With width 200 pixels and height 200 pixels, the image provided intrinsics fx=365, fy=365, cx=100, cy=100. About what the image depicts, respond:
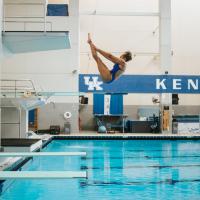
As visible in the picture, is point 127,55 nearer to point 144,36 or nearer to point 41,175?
point 41,175

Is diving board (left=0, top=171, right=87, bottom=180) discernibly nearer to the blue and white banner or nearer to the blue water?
the blue water

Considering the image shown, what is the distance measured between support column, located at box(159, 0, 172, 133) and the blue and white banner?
0.40m

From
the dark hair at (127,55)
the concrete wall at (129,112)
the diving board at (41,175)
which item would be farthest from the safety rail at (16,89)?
the diving board at (41,175)

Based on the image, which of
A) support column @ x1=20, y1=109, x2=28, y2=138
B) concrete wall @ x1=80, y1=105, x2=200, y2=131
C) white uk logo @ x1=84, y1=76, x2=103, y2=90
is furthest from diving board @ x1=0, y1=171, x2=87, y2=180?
concrete wall @ x1=80, y1=105, x2=200, y2=131

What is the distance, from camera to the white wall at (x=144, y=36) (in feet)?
53.0

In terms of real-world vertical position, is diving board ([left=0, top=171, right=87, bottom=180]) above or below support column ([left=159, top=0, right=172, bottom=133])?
below

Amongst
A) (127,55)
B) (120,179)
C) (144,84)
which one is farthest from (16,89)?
(120,179)

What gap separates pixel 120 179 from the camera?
5.64 metres

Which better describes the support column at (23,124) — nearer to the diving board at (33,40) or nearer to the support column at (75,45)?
the diving board at (33,40)

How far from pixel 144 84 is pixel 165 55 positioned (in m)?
1.49

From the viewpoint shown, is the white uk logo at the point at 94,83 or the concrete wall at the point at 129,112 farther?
the concrete wall at the point at 129,112

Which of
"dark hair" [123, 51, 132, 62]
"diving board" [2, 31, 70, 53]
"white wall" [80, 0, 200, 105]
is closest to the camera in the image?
"diving board" [2, 31, 70, 53]

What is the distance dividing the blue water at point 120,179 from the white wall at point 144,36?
7.63 metres

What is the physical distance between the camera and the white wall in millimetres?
16141
